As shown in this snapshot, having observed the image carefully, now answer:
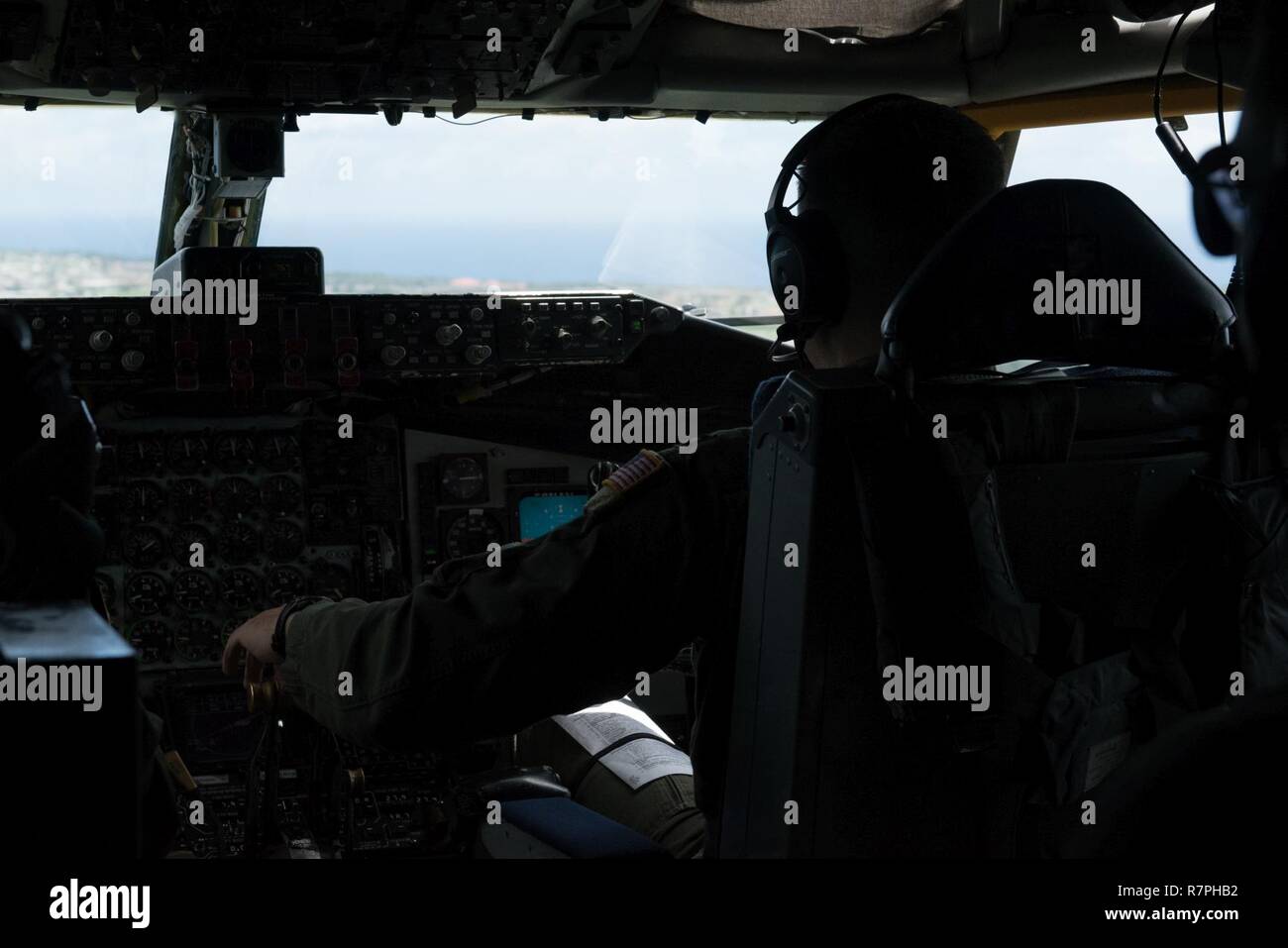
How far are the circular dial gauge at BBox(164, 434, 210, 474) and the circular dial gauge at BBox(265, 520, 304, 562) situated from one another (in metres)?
0.21

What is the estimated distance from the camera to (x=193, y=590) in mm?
3061

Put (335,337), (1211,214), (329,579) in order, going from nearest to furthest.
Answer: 1. (1211,214)
2. (335,337)
3. (329,579)

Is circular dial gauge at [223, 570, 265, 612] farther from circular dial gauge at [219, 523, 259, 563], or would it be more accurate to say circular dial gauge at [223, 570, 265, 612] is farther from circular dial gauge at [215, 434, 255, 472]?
circular dial gauge at [215, 434, 255, 472]

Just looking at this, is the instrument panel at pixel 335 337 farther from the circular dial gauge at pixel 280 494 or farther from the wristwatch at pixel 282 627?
the wristwatch at pixel 282 627

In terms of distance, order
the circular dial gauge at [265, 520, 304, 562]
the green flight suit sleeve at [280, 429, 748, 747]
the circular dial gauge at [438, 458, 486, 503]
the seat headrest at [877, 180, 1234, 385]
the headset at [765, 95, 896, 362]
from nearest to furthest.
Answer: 1. the seat headrest at [877, 180, 1234, 385]
2. the green flight suit sleeve at [280, 429, 748, 747]
3. the headset at [765, 95, 896, 362]
4. the circular dial gauge at [265, 520, 304, 562]
5. the circular dial gauge at [438, 458, 486, 503]

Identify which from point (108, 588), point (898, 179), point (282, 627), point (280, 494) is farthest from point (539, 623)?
point (108, 588)

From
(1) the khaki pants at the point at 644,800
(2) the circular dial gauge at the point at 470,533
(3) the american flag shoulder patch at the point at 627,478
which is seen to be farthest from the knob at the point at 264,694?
(2) the circular dial gauge at the point at 470,533

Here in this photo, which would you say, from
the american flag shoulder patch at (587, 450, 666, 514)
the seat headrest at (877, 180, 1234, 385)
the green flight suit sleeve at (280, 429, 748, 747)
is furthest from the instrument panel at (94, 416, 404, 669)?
the seat headrest at (877, 180, 1234, 385)

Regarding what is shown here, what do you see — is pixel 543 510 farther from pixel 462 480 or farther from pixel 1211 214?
pixel 1211 214

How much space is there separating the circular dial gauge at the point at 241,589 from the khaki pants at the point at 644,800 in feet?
3.05

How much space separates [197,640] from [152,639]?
10cm

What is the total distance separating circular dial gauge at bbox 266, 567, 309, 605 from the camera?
3125 millimetres
